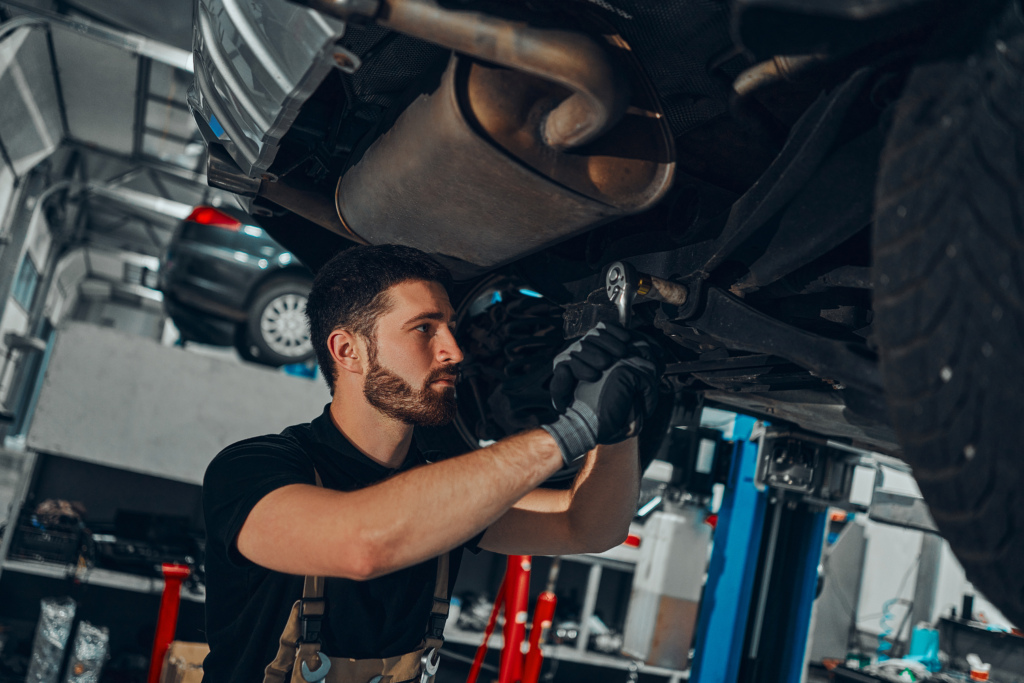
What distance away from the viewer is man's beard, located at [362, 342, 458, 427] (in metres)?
1.35

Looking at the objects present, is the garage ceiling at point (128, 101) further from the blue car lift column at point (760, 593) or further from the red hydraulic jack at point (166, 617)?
the blue car lift column at point (760, 593)

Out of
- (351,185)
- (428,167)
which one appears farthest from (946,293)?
(351,185)

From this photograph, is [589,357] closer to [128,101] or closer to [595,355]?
[595,355]

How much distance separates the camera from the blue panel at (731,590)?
291 cm

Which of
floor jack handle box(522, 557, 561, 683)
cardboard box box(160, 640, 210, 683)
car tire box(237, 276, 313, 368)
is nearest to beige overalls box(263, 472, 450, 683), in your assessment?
cardboard box box(160, 640, 210, 683)

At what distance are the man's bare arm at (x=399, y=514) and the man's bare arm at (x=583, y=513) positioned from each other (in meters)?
0.36

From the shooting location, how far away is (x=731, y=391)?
169 centimetres

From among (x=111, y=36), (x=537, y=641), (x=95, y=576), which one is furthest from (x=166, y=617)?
(x=111, y=36)

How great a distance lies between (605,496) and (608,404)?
0.44 metres

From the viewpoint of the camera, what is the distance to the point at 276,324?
13.6ft

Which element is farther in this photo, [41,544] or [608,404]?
[41,544]

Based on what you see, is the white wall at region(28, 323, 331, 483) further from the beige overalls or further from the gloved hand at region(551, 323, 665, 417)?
the gloved hand at region(551, 323, 665, 417)

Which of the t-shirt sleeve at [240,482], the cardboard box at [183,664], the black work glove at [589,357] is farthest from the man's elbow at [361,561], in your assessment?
the cardboard box at [183,664]

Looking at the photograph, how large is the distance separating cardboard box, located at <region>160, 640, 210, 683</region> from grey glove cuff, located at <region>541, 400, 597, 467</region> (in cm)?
182
